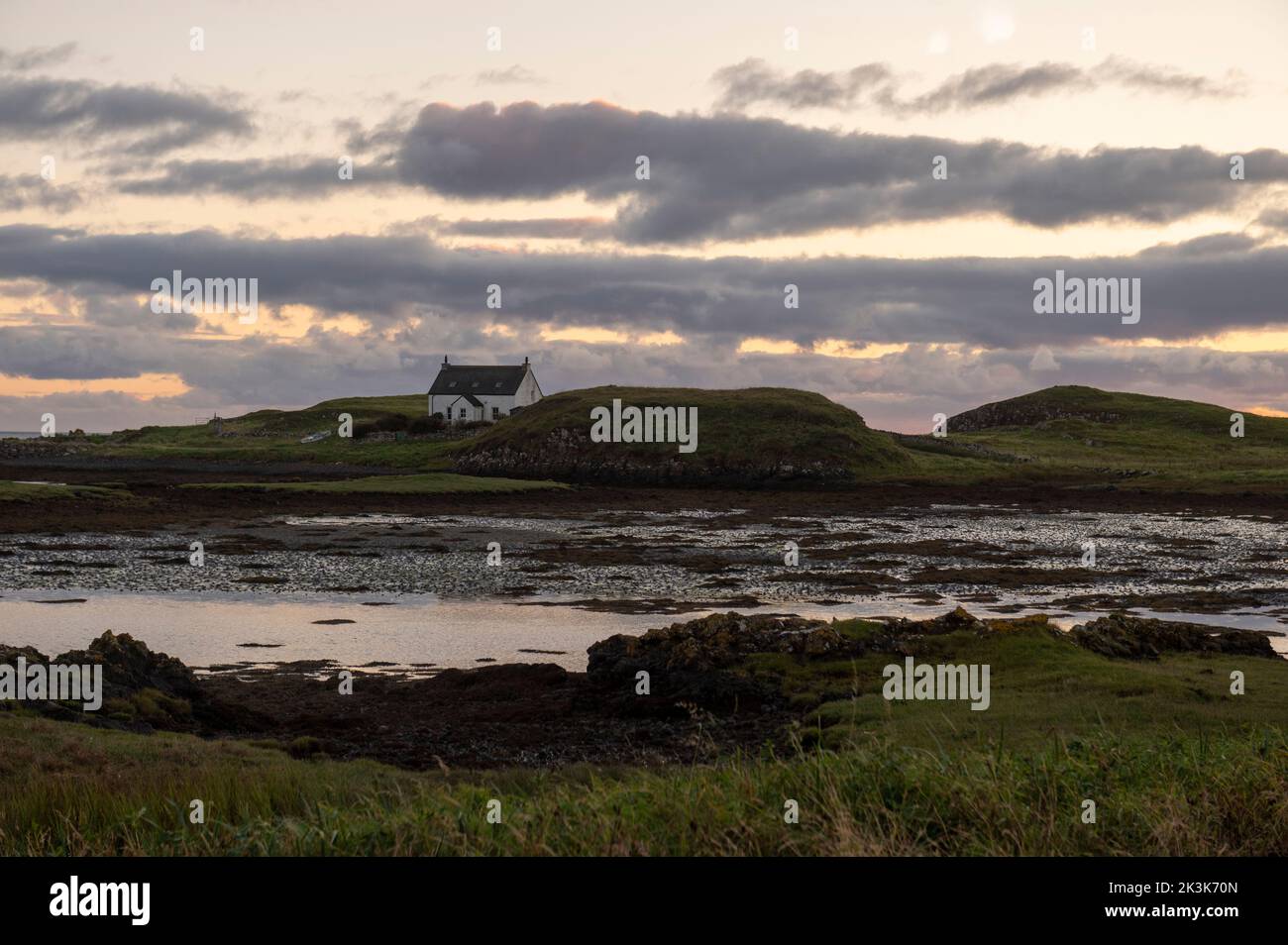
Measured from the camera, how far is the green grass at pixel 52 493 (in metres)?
70.1

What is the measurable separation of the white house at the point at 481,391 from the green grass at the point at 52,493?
7421 cm

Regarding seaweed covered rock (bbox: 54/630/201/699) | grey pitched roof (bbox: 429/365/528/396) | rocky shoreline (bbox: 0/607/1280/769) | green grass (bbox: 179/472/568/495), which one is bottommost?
rocky shoreline (bbox: 0/607/1280/769)

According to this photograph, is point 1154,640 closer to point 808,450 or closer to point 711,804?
point 711,804

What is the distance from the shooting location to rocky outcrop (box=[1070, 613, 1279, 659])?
82.2ft

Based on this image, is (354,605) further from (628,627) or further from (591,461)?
(591,461)

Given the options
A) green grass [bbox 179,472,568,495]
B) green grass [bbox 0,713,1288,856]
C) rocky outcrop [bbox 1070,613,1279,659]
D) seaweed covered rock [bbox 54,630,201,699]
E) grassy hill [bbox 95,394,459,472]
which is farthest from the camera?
grassy hill [bbox 95,394,459,472]

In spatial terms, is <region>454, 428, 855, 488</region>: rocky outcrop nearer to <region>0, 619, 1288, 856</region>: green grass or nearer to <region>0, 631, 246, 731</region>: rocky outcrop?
<region>0, 631, 246, 731</region>: rocky outcrop

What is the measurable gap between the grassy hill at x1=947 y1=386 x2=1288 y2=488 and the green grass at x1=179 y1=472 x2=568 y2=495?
48.8 metres

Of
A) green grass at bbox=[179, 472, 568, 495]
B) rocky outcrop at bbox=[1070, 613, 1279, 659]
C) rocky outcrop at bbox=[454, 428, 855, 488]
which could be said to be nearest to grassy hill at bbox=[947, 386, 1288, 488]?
rocky outcrop at bbox=[454, 428, 855, 488]

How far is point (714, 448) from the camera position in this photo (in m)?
113

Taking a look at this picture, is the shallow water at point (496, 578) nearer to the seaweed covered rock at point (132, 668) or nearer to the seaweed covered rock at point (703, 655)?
the seaweed covered rock at point (703, 655)

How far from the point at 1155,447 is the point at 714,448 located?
64987 mm

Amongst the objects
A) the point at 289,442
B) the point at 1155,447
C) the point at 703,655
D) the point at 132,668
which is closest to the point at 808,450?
the point at 1155,447
